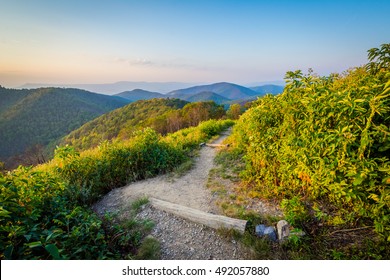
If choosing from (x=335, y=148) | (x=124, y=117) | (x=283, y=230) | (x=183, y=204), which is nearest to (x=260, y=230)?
(x=283, y=230)

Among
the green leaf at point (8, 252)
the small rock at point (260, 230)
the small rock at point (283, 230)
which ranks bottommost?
the small rock at point (260, 230)

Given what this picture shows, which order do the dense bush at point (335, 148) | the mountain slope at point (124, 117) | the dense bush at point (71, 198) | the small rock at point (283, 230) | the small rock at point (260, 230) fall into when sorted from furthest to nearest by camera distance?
the mountain slope at point (124, 117) → the small rock at point (260, 230) → the small rock at point (283, 230) → the dense bush at point (335, 148) → the dense bush at point (71, 198)

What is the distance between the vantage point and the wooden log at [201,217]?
3250 mm

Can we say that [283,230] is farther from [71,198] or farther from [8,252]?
[71,198]

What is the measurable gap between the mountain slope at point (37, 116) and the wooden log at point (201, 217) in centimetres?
5706

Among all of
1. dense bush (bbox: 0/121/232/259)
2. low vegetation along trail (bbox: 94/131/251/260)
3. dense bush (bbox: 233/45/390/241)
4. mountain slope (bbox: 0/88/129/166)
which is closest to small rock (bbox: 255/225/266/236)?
low vegetation along trail (bbox: 94/131/251/260)

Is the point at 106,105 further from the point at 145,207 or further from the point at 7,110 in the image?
the point at 145,207

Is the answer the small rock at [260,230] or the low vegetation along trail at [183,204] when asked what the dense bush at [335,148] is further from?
the low vegetation along trail at [183,204]

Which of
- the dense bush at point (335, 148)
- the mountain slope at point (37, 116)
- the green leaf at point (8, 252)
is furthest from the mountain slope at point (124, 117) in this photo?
the green leaf at point (8, 252)

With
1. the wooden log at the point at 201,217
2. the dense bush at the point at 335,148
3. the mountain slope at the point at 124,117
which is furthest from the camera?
the mountain slope at the point at 124,117

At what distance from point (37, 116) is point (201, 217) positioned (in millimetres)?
88727

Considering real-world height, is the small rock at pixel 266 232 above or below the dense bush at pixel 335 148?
below

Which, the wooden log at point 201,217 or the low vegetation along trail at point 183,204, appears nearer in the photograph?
the low vegetation along trail at point 183,204

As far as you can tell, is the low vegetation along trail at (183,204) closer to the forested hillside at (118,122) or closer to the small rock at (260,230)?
the small rock at (260,230)
